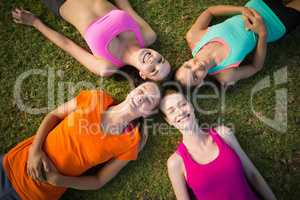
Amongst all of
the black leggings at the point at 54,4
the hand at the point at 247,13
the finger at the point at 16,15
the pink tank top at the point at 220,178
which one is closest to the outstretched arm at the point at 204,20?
the hand at the point at 247,13

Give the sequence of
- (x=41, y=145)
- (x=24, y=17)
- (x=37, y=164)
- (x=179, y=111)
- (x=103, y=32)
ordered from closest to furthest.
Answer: (x=179, y=111) < (x=37, y=164) < (x=41, y=145) < (x=103, y=32) < (x=24, y=17)

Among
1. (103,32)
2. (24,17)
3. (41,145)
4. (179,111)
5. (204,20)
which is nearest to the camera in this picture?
(179,111)

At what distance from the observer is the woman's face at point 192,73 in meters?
2.79

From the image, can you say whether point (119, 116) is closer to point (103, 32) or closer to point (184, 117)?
point (184, 117)

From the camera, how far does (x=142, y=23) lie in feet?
10.6

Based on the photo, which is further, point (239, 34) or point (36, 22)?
point (36, 22)

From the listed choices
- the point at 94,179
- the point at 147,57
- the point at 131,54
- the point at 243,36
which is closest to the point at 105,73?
the point at 131,54

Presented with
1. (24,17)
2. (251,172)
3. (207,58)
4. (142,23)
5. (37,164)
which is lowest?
(251,172)

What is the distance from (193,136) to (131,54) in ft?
3.02

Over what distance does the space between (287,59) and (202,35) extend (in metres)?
0.87

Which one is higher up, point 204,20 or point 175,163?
point 204,20

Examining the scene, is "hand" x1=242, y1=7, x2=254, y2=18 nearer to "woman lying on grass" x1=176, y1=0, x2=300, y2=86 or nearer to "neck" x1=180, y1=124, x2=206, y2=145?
"woman lying on grass" x1=176, y1=0, x2=300, y2=86

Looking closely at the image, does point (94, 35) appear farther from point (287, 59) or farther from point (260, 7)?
point (287, 59)

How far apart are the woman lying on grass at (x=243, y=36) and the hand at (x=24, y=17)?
5.16 feet
